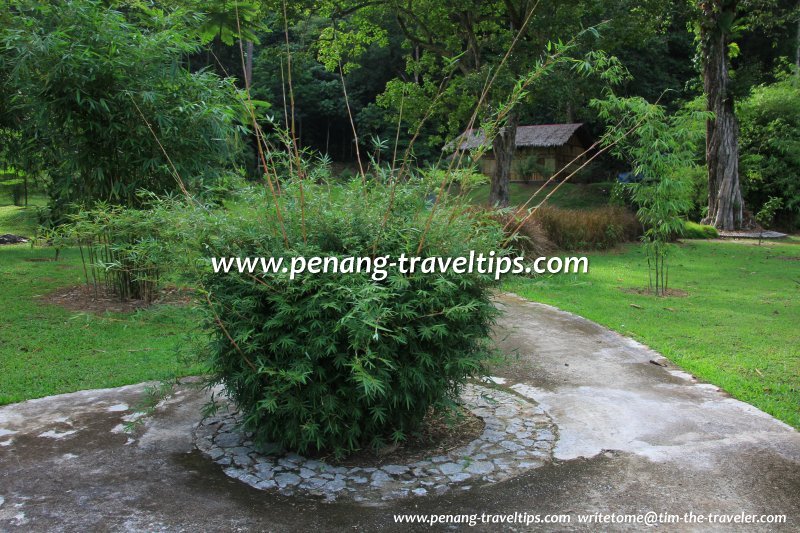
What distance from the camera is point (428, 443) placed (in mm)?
4254

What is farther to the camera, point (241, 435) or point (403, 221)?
point (241, 435)

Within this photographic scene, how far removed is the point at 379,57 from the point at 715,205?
2130 cm

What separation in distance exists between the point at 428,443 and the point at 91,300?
6490mm

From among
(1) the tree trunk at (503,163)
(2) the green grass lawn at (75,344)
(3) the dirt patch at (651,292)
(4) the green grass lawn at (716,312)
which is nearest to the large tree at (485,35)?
(1) the tree trunk at (503,163)

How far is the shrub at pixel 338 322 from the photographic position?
366cm

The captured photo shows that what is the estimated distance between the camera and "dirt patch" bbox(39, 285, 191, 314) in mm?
8432

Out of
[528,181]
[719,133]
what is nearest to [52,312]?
[719,133]

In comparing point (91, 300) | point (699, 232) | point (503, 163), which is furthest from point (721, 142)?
point (91, 300)

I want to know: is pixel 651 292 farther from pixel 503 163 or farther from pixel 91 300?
pixel 503 163

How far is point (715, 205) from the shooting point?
20438 millimetres

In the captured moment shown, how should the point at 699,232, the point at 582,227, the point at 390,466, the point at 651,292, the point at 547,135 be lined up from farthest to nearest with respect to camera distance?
1. the point at 547,135
2. the point at 699,232
3. the point at 582,227
4. the point at 651,292
5. the point at 390,466

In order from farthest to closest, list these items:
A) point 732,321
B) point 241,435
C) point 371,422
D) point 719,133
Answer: point 719,133 < point 732,321 < point 241,435 < point 371,422

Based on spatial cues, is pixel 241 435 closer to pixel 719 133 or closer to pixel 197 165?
pixel 197 165

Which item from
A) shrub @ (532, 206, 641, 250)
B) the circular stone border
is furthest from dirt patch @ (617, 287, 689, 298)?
the circular stone border
